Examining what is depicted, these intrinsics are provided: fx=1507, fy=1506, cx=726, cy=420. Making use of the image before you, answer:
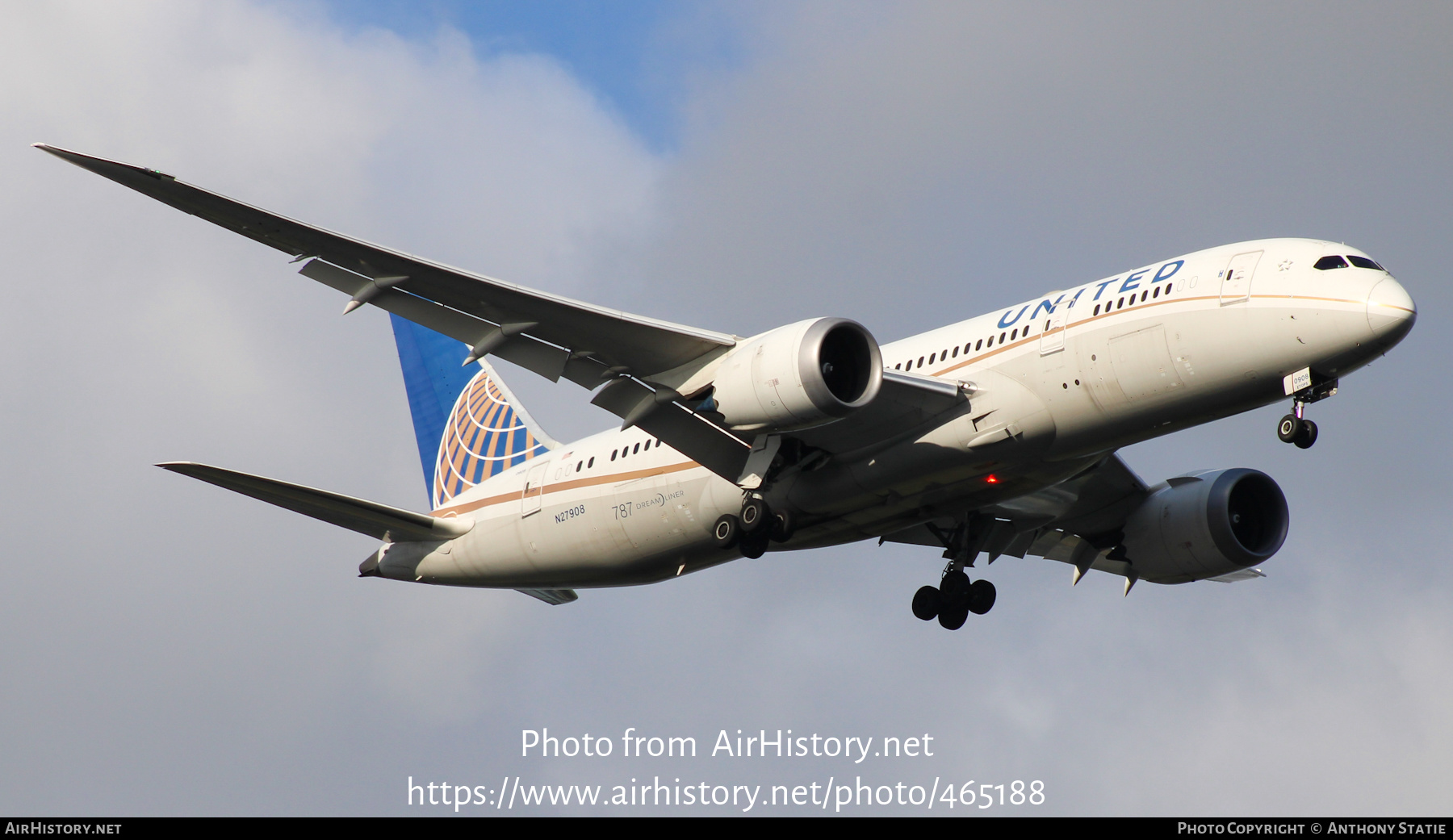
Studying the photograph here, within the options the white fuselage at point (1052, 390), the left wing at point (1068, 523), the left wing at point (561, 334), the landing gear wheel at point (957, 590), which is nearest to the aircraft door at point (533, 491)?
the white fuselage at point (1052, 390)

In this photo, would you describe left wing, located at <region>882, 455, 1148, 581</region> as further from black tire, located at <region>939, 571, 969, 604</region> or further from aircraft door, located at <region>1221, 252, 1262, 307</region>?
aircraft door, located at <region>1221, 252, 1262, 307</region>

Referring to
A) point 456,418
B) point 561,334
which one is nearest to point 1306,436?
point 561,334

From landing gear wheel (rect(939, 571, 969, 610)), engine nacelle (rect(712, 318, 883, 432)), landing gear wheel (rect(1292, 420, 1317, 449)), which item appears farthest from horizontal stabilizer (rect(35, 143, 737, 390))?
landing gear wheel (rect(1292, 420, 1317, 449))

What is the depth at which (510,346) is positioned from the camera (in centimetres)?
2262

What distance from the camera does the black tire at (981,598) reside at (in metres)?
27.2

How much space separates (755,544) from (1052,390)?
5.16 metres

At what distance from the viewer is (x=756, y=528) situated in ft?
76.2

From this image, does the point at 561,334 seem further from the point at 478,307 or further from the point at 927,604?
the point at 927,604

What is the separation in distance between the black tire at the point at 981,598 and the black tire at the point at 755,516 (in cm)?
564

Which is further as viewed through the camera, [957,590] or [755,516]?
[957,590]

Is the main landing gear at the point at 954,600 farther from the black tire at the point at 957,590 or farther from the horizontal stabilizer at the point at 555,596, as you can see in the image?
the horizontal stabilizer at the point at 555,596

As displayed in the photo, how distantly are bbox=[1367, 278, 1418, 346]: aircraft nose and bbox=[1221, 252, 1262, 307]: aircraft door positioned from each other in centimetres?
159

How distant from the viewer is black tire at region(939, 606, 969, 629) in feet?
89.0

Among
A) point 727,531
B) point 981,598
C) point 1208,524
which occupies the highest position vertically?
point 1208,524
